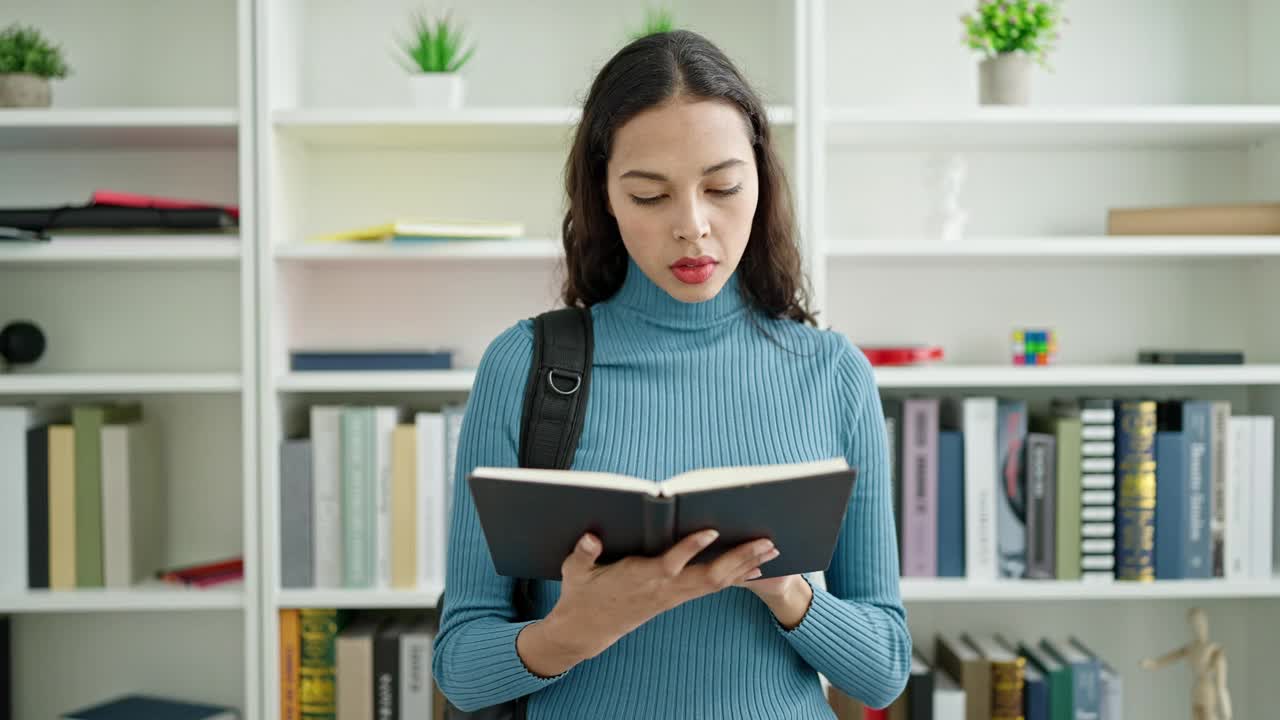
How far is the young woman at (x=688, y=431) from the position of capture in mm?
957

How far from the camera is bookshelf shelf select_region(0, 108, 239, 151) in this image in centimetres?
183

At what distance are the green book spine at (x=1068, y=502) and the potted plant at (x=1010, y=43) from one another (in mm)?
640

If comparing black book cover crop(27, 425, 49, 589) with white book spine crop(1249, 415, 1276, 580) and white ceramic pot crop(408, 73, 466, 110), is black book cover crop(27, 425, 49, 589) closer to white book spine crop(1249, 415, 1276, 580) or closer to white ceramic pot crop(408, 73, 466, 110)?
white ceramic pot crop(408, 73, 466, 110)

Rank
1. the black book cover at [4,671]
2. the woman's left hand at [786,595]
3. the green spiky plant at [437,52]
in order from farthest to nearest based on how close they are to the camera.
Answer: the black book cover at [4,671], the green spiky plant at [437,52], the woman's left hand at [786,595]

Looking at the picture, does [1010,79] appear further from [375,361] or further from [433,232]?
[375,361]

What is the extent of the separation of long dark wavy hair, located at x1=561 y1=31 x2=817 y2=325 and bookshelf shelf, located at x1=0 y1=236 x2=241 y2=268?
3.24 ft

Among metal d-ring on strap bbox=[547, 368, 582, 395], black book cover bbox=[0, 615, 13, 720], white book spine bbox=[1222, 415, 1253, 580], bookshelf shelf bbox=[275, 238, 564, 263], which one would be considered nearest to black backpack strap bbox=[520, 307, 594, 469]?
metal d-ring on strap bbox=[547, 368, 582, 395]

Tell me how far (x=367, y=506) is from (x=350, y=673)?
322 millimetres

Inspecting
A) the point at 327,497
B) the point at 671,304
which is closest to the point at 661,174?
the point at 671,304

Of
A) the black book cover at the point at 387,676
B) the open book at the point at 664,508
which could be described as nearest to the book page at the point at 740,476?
the open book at the point at 664,508

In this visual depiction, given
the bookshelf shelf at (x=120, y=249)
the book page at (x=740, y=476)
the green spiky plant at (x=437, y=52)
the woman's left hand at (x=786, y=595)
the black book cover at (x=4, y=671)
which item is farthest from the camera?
the black book cover at (x=4, y=671)

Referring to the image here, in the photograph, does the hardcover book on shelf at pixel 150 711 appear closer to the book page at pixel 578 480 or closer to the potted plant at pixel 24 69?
the potted plant at pixel 24 69

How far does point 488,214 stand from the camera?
2.16 metres

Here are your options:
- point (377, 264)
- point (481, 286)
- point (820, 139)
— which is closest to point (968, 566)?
point (820, 139)
